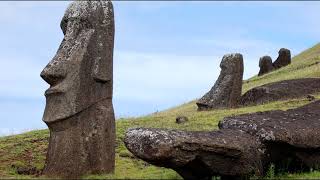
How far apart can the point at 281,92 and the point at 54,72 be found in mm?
23195

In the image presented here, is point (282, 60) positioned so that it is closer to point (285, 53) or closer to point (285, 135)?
point (285, 53)

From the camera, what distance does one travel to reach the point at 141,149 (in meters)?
13.0

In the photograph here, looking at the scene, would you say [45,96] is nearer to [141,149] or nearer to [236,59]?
[141,149]

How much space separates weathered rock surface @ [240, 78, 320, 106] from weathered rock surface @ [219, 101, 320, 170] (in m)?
18.5

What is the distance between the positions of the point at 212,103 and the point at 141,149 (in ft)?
74.8

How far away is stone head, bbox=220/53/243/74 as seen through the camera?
121 ft

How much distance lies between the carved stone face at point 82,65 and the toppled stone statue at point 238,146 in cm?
248

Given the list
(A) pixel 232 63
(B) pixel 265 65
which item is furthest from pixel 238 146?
(B) pixel 265 65

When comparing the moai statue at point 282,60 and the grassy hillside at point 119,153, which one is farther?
the moai statue at point 282,60

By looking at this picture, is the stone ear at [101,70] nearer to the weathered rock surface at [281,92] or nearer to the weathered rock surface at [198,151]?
the weathered rock surface at [198,151]

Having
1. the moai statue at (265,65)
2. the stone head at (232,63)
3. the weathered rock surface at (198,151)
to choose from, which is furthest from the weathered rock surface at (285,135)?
the moai statue at (265,65)

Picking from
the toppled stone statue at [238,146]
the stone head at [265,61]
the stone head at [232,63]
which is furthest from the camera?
the stone head at [265,61]

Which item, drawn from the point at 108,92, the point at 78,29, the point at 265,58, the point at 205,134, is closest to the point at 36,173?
the point at 108,92

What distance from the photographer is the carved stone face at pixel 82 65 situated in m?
15.4
